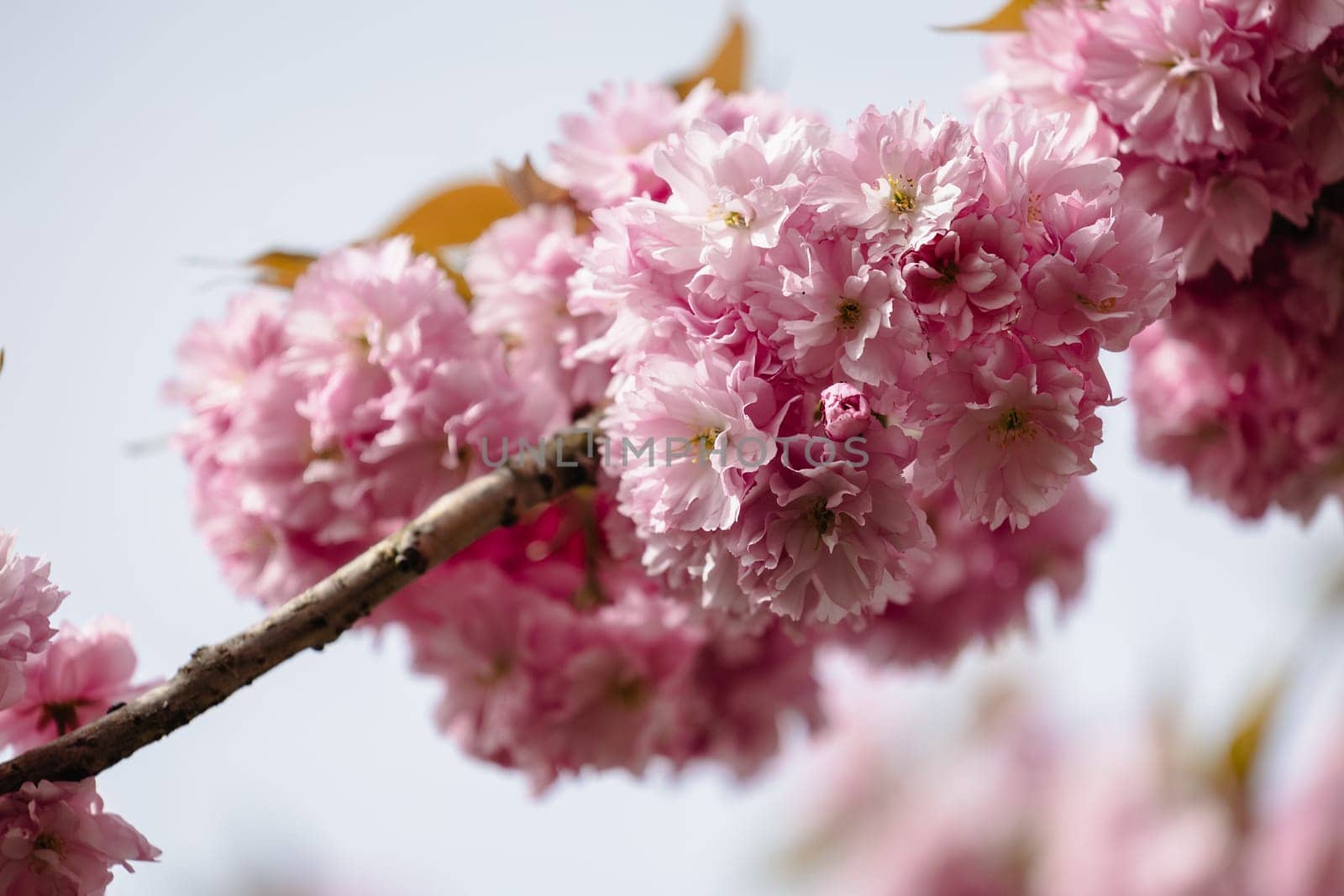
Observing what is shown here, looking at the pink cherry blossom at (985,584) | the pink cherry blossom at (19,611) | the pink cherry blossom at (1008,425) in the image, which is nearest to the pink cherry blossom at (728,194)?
the pink cherry blossom at (1008,425)

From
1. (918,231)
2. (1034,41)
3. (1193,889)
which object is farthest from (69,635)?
(1193,889)

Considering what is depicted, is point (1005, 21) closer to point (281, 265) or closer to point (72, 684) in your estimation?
point (281, 265)

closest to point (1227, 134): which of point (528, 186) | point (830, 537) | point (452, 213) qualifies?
point (830, 537)

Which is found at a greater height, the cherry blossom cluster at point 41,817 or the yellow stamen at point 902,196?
the yellow stamen at point 902,196

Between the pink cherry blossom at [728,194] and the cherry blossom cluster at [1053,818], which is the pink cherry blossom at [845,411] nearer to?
the pink cherry blossom at [728,194]

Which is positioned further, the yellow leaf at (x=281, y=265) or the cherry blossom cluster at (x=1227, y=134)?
the yellow leaf at (x=281, y=265)

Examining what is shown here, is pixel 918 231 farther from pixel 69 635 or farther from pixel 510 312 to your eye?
pixel 69 635
